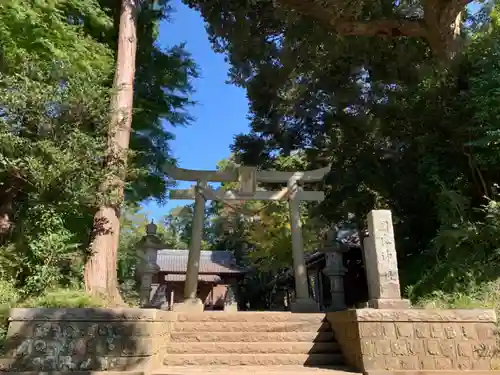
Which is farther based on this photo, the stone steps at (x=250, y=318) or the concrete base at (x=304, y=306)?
the concrete base at (x=304, y=306)

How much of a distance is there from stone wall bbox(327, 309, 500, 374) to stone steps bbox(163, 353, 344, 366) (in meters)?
0.69

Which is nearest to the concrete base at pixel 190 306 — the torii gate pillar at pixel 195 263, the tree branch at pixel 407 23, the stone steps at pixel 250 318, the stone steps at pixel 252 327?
the torii gate pillar at pixel 195 263

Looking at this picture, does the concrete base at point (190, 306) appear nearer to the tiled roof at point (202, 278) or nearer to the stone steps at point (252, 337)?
the stone steps at point (252, 337)

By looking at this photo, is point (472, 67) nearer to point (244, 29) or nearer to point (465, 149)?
point (465, 149)

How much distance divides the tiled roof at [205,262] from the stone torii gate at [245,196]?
424 inches

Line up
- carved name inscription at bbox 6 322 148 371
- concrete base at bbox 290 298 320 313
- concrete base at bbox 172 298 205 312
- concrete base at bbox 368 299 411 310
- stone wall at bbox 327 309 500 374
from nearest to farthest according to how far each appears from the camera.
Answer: carved name inscription at bbox 6 322 148 371
stone wall at bbox 327 309 500 374
concrete base at bbox 368 299 411 310
concrete base at bbox 172 298 205 312
concrete base at bbox 290 298 320 313

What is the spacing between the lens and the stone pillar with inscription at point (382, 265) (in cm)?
526

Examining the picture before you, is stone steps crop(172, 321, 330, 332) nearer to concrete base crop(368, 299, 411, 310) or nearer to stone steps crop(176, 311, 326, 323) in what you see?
stone steps crop(176, 311, 326, 323)

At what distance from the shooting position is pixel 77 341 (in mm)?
4754

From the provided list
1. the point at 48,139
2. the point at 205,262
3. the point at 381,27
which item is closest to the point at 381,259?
the point at 48,139

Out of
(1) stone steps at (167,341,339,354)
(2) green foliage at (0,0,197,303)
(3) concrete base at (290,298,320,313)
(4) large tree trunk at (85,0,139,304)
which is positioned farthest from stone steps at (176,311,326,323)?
(3) concrete base at (290,298,320,313)

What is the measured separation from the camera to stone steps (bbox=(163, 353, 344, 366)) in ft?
18.2

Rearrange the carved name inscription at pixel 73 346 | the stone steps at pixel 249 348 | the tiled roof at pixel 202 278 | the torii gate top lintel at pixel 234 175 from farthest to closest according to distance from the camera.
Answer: the tiled roof at pixel 202 278, the torii gate top lintel at pixel 234 175, the stone steps at pixel 249 348, the carved name inscription at pixel 73 346

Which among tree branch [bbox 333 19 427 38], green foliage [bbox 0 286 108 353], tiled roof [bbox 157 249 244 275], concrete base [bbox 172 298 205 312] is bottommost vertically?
concrete base [bbox 172 298 205 312]
